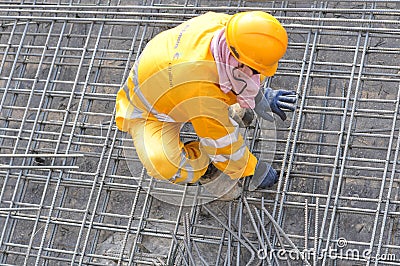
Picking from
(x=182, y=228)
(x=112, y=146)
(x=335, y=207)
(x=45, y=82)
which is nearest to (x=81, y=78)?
(x=45, y=82)

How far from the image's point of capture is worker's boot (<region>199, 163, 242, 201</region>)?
222 inches

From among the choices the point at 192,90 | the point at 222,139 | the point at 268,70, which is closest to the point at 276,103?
the point at 222,139


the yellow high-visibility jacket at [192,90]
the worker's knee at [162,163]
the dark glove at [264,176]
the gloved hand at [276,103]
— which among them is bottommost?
the worker's knee at [162,163]

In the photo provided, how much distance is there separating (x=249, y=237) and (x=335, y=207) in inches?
26.1

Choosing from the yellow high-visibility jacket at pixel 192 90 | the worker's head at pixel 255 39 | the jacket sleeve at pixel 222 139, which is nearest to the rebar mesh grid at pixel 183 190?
the jacket sleeve at pixel 222 139

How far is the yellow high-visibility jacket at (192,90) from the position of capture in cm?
484

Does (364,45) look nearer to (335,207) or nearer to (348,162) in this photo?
(348,162)

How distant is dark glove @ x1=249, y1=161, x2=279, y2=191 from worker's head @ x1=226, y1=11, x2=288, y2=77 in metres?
1.03

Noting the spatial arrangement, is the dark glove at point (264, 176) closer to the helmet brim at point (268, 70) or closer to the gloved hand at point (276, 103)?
the gloved hand at point (276, 103)

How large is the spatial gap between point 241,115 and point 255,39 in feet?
3.28

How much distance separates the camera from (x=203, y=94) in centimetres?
484

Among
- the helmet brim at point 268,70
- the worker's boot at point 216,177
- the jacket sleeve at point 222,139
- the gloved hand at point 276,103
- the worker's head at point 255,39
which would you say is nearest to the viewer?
the worker's head at point 255,39

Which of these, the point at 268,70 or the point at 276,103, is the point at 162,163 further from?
the point at 268,70

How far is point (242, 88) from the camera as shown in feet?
16.0
